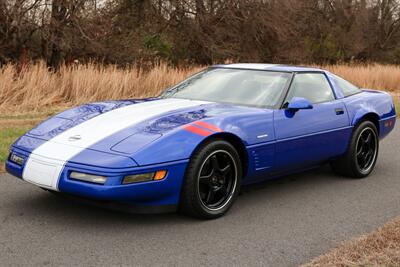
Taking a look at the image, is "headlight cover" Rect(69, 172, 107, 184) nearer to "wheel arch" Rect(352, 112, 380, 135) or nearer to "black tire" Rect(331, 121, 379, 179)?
"black tire" Rect(331, 121, 379, 179)

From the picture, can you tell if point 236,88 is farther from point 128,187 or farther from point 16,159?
point 16,159

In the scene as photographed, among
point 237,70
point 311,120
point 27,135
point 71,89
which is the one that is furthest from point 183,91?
point 71,89

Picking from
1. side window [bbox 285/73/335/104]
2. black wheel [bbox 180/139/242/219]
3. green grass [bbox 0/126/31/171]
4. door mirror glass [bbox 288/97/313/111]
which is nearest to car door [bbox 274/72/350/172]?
side window [bbox 285/73/335/104]

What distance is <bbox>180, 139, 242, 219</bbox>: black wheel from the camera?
13.5 feet

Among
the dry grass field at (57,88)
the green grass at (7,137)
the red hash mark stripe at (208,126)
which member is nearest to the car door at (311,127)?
the red hash mark stripe at (208,126)

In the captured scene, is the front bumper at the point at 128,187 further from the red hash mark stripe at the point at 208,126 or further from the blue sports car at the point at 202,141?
the red hash mark stripe at the point at 208,126

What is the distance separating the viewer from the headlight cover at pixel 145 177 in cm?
379

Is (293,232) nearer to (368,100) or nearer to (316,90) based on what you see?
(316,90)

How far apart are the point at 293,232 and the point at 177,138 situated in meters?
1.15

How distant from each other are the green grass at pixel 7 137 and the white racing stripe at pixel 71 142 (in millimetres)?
1922

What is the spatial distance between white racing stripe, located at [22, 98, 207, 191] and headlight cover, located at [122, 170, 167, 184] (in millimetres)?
441

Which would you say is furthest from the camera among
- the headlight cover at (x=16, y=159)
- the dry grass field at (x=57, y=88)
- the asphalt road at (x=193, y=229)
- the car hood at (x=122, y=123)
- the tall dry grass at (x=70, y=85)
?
the tall dry grass at (x=70, y=85)

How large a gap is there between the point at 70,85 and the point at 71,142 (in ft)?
25.9

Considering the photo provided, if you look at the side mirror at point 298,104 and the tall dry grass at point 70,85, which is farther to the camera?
the tall dry grass at point 70,85
